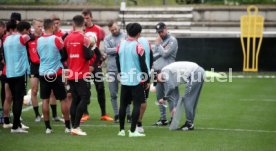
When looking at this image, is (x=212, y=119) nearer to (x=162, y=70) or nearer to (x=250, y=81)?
(x=162, y=70)

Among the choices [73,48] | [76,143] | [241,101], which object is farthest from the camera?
[241,101]

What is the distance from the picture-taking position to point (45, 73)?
14156mm

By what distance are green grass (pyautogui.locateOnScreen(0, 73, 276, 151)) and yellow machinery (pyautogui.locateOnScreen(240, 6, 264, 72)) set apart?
646 centimetres

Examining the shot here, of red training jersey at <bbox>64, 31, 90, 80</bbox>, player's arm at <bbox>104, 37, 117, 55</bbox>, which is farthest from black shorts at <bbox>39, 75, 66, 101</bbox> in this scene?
player's arm at <bbox>104, 37, 117, 55</bbox>

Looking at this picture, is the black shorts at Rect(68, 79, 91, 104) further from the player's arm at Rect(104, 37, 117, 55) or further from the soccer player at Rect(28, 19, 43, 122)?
the player's arm at Rect(104, 37, 117, 55)

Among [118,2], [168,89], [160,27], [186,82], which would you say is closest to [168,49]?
[160,27]

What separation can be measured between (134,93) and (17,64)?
93.4 inches

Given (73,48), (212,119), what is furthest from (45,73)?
(212,119)

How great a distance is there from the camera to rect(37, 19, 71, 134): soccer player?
14.1 m

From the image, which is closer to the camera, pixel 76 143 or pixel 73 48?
pixel 76 143

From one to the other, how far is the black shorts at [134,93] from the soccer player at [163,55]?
1.68m

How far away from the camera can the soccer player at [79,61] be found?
14008 millimetres

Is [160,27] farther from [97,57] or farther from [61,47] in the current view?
[61,47]

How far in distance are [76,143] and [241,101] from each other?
7266 mm
